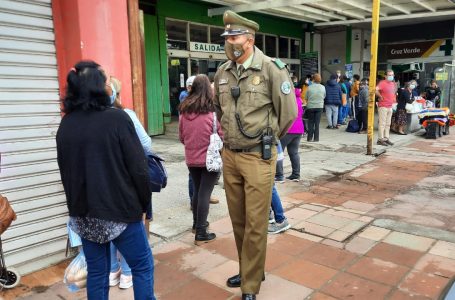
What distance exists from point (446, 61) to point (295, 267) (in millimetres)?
17210

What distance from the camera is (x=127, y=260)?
2365mm

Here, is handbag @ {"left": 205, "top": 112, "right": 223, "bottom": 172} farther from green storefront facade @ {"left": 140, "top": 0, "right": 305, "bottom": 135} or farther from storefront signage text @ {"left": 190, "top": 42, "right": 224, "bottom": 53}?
storefront signage text @ {"left": 190, "top": 42, "right": 224, "bottom": 53}

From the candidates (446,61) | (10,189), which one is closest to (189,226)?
(10,189)

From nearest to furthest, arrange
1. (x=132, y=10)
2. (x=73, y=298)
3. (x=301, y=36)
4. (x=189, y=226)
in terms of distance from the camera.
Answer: (x=73, y=298) → (x=132, y=10) → (x=189, y=226) → (x=301, y=36)

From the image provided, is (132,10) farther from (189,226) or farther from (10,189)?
(189,226)

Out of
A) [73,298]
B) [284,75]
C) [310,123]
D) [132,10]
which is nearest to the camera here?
[284,75]

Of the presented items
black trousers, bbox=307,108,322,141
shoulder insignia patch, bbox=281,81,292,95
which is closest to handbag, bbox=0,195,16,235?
shoulder insignia patch, bbox=281,81,292,95

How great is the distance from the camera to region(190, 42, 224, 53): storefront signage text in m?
12.5

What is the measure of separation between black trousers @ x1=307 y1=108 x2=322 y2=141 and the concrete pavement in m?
3.33

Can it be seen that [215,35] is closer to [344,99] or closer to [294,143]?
[344,99]

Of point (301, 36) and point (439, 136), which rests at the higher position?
point (301, 36)

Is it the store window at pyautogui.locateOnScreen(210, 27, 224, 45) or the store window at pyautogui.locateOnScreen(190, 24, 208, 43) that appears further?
the store window at pyautogui.locateOnScreen(210, 27, 224, 45)

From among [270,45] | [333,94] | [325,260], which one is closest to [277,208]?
[325,260]

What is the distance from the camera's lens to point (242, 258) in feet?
9.53
